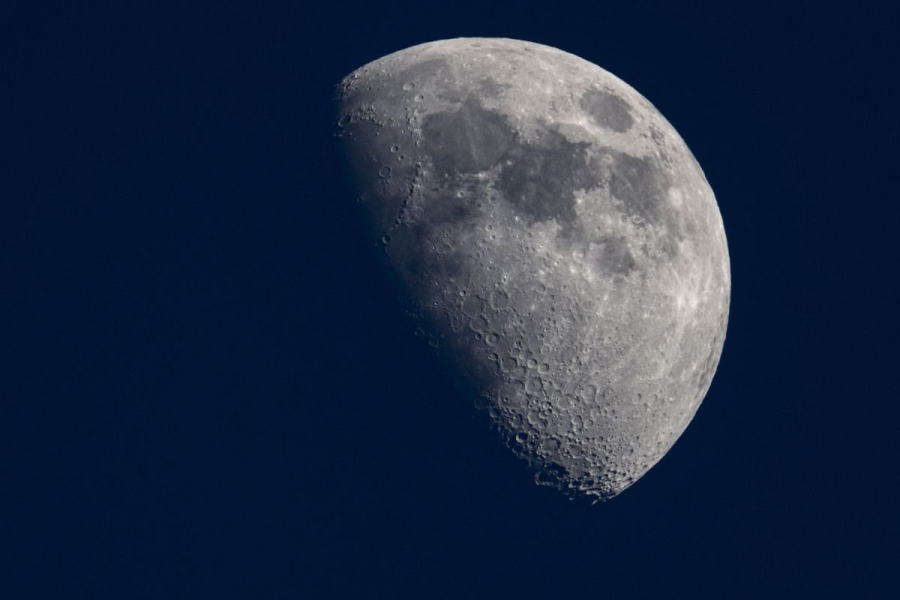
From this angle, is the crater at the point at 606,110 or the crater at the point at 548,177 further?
the crater at the point at 606,110

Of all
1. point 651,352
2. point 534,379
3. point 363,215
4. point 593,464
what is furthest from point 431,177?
point 593,464

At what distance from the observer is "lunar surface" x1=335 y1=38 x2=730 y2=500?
19.5 feet

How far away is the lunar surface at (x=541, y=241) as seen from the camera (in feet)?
19.5

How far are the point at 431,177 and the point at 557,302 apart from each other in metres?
1.18

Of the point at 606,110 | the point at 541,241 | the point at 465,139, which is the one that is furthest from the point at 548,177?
the point at 606,110

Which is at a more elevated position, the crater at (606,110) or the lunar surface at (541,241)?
the crater at (606,110)

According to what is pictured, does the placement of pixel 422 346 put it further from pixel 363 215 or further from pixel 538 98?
pixel 538 98

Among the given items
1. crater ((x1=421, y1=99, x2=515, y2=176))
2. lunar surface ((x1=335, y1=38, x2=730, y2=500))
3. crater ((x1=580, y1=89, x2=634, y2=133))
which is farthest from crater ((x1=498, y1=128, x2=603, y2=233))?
crater ((x1=580, y1=89, x2=634, y2=133))

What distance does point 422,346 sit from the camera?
6.06 metres

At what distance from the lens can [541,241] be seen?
19.6 ft

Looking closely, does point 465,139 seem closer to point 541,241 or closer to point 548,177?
point 548,177

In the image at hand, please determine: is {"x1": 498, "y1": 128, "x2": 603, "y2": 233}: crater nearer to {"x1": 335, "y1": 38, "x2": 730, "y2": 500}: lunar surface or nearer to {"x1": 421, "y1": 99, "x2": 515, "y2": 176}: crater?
{"x1": 335, "y1": 38, "x2": 730, "y2": 500}: lunar surface

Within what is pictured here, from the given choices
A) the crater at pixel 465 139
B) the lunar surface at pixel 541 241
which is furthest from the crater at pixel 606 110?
the crater at pixel 465 139

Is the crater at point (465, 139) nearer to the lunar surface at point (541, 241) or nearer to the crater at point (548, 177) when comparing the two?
the lunar surface at point (541, 241)
